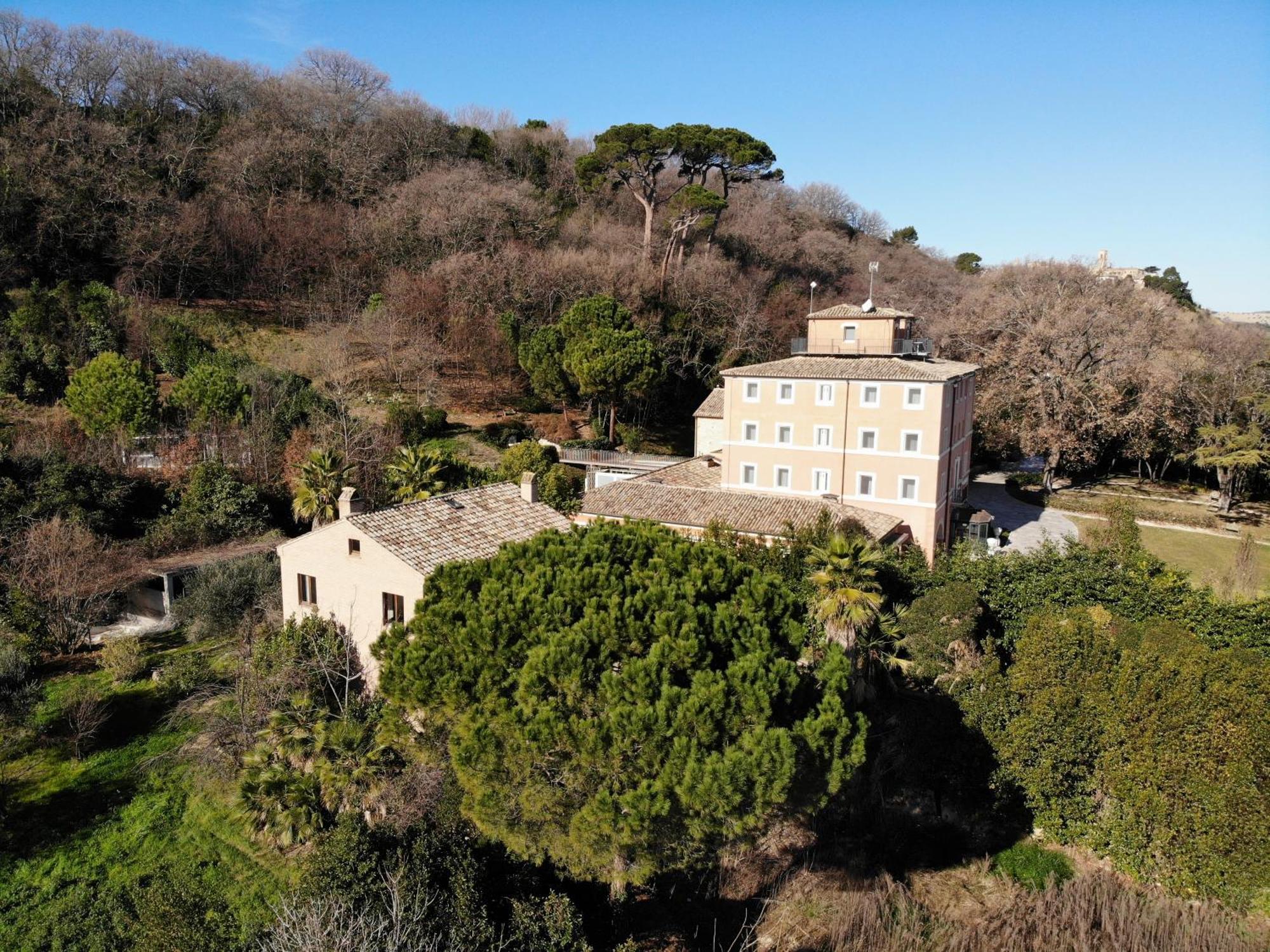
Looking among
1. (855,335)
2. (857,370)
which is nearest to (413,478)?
(857,370)

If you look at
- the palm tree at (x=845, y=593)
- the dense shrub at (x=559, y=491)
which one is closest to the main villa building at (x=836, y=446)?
the dense shrub at (x=559, y=491)

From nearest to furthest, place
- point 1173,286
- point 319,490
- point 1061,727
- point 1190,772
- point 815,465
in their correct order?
point 1190,772
point 1061,727
point 319,490
point 815,465
point 1173,286

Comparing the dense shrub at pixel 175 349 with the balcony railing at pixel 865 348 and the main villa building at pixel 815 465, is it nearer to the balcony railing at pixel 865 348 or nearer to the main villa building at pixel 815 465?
the main villa building at pixel 815 465

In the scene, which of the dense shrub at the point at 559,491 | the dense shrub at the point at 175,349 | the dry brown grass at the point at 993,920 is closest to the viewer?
the dry brown grass at the point at 993,920

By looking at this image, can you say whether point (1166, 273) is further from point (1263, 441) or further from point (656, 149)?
point (656, 149)

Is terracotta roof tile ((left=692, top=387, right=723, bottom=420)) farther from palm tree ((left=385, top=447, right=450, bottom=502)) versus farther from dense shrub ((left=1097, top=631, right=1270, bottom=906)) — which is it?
dense shrub ((left=1097, top=631, right=1270, bottom=906))

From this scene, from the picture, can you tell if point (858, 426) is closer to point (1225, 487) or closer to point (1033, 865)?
point (1033, 865)

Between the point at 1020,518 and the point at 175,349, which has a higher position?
the point at 175,349
